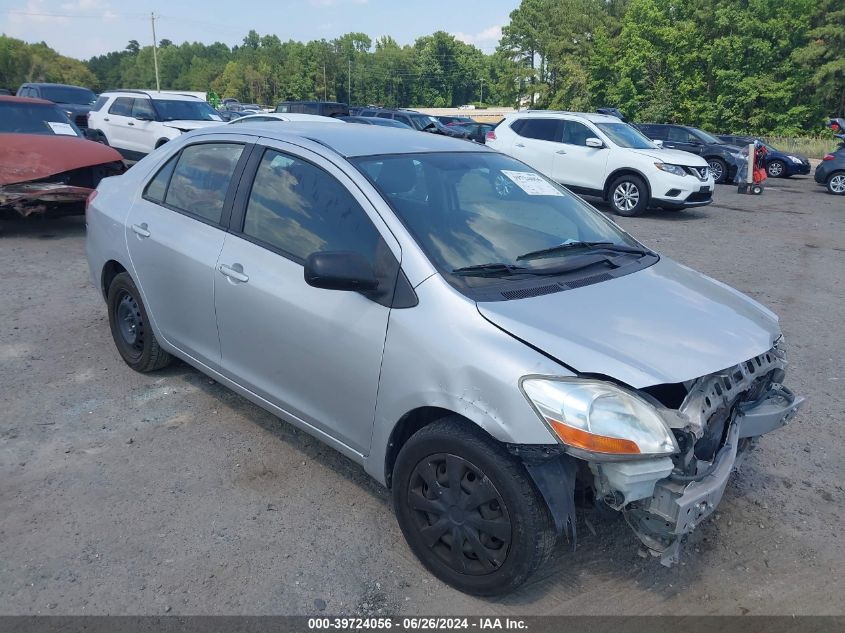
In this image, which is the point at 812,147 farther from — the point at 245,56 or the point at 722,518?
the point at 245,56

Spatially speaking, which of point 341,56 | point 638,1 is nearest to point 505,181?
point 638,1

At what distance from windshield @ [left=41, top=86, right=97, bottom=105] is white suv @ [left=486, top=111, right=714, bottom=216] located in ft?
42.7

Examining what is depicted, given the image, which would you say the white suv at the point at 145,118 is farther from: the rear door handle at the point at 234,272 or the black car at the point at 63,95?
the rear door handle at the point at 234,272

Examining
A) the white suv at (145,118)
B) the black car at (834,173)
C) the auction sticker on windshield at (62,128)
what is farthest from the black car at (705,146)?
the auction sticker on windshield at (62,128)

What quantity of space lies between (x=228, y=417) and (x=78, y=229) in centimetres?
704

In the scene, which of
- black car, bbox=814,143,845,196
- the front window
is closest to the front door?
black car, bbox=814,143,845,196

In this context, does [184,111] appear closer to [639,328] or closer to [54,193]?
[54,193]

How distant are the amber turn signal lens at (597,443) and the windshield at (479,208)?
883mm

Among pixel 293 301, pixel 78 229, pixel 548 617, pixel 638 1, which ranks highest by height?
pixel 638 1

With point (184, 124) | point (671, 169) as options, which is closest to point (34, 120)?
point (184, 124)

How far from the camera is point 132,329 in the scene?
15.3 feet

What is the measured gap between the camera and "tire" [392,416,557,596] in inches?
97.4

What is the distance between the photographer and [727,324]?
9.77 ft

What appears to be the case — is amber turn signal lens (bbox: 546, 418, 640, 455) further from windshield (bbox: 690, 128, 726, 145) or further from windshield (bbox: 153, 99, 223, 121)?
windshield (bbox: 690, 128, 726, 145)
